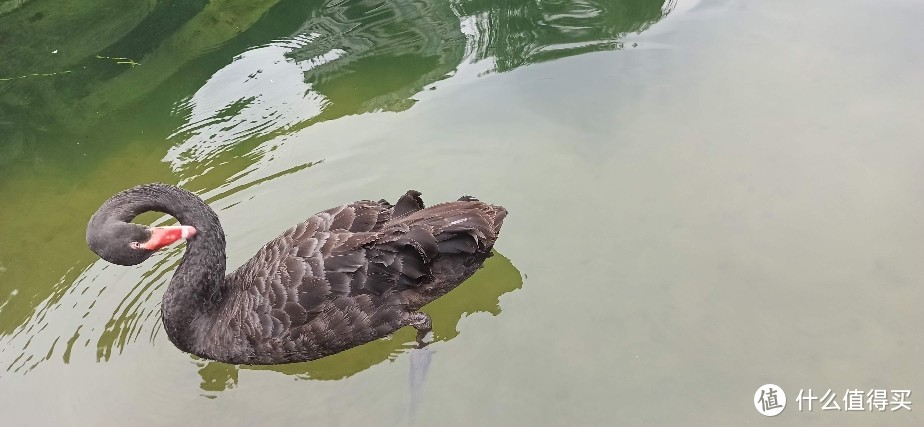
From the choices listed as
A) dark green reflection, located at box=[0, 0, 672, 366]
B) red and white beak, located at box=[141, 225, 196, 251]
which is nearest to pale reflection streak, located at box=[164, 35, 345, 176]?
dark green reflection, located at box=[0, 0, 672, 366]

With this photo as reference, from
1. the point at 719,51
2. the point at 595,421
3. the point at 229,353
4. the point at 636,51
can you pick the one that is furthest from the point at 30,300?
Result: the point at 719,51

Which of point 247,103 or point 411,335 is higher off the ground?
point 247,103

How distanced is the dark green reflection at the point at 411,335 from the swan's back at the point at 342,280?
0.17 metres

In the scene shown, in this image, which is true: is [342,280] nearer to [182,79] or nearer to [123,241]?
[123,241]

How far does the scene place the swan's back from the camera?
11.9 feet

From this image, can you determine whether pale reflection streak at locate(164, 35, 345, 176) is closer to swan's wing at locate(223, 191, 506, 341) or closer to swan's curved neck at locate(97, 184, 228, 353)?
swan's curved neck at locate(97, 184, 228, 353)

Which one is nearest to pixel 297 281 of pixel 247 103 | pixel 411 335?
pixel 411 335

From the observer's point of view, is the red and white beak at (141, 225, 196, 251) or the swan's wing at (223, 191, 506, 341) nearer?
the red and white beak at (141, 225, 196, 251)

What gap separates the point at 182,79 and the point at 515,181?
304 centimetres

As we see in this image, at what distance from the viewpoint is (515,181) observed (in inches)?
193

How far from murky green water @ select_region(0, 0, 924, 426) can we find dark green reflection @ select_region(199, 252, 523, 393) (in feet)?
0.05

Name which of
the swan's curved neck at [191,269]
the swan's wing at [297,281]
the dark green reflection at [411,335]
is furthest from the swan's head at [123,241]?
the dark green reflection at [411,335]

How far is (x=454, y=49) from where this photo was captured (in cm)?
616

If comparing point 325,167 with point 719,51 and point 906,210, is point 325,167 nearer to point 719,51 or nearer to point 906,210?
point 719,51
